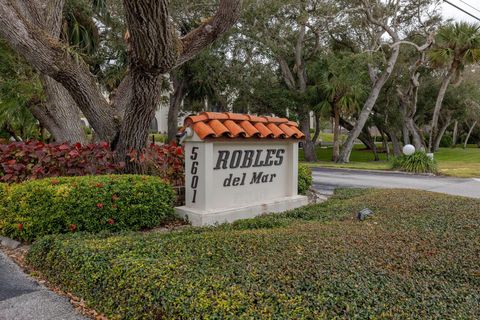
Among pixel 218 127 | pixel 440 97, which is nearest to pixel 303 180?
pixel 218 127

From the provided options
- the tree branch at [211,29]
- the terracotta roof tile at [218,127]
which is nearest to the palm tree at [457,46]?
the tree branch at [211,29]

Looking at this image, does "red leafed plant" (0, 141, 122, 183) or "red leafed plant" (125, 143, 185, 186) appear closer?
"red leafed plant" (0, 141, 122, 183)

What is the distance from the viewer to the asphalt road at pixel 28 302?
315 cm

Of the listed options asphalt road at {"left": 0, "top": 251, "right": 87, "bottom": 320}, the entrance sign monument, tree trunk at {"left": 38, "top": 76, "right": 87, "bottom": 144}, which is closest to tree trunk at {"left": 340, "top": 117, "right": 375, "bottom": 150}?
tree trunk at {"left": 38, "top": 76, "right": 87, "bottom": 144}

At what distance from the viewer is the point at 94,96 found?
22.0ft

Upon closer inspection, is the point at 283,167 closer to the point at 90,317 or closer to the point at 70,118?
the point at 90,317

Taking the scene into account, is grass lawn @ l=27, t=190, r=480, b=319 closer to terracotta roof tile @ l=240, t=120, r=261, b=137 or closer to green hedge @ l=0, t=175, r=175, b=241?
green hedge @ l=0, t=175, r=175, b=241

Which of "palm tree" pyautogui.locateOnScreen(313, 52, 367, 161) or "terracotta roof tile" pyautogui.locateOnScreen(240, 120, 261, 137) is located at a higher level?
"palm tree" pyautogui.locateOnScreen(313, 52, 367, 161)

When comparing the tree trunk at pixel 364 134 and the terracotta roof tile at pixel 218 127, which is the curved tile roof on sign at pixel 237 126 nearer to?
the terracotta roof tile at pixel 218 127

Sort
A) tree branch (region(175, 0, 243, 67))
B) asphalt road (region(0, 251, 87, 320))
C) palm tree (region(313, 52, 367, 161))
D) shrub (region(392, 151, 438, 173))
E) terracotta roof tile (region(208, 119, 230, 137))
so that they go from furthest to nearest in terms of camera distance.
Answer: palm tree (region(313, 52, 367, 161)), shrub (region(392, 151, 438, 173)), tree branch (region(175, 0, 243, 67)), terracotta roof tile (region(208, 119, 230, 137)), asphalt road (region(0, 251, 87, 320))

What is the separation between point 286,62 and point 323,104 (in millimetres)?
4809

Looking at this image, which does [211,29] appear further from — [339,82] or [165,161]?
[339,82]

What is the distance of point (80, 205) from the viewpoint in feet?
15.5

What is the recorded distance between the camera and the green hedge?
4.66 m
